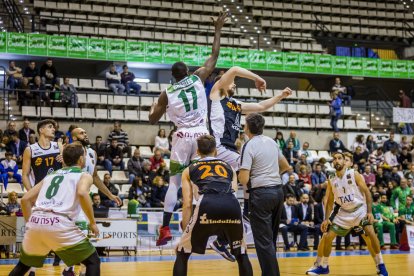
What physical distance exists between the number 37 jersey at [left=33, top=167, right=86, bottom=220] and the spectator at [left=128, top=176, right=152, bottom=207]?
1132 centimetres

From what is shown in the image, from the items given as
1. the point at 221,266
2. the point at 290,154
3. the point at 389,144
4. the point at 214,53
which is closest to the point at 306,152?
the point at 290,154

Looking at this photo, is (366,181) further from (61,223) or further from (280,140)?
(61,223)

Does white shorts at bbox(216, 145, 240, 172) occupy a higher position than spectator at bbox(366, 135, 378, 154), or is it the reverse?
white shorts at bbox(216, 145, 240, 172)

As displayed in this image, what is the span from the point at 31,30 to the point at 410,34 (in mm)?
18963

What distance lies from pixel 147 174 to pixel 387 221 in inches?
274

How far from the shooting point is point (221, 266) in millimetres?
12969

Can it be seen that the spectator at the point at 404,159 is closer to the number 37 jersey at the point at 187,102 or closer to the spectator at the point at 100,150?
the spectator at the point at 100,150

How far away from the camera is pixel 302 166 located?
69.8ft

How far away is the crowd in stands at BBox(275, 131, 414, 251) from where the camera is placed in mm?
18969

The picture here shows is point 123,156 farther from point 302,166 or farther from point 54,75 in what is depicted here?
point 302,166

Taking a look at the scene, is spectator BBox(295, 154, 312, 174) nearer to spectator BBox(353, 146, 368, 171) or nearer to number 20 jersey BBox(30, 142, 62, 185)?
spectator BBox(353, 146, 368, 171)

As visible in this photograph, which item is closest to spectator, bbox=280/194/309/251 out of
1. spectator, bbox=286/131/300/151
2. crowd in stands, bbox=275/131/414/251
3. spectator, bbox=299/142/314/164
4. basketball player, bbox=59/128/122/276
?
crowd in stands, bbox=275/131/414/251

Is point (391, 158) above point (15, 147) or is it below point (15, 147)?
below

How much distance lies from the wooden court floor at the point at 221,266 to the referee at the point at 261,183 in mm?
3090
